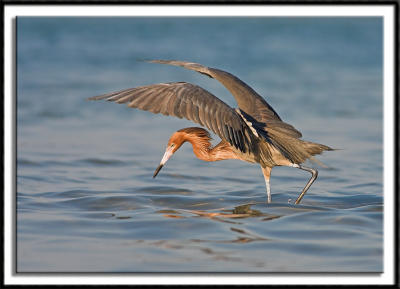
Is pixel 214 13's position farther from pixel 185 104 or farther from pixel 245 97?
pixel 245 97

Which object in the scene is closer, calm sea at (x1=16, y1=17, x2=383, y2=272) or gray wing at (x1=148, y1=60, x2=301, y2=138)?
calm sea at (x1=16, y1=17, x2=383, y2=272)

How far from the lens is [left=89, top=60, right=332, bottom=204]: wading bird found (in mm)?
5473

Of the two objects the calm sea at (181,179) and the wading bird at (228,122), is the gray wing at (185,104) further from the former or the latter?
the calm sea at (181,179)

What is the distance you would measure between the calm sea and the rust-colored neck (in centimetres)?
44

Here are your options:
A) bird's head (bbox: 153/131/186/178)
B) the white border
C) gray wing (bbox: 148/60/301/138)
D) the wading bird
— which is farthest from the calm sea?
gray wing (bbox: 148/60/301/138)

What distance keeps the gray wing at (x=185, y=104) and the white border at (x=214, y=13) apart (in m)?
0.66

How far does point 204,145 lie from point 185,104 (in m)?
1.53

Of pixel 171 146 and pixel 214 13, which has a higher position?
pixel 214 13

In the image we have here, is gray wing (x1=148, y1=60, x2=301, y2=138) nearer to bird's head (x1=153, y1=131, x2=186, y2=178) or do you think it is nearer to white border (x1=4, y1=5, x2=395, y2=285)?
bird's head (x1=153, y1=131, x2=186, y2=178)

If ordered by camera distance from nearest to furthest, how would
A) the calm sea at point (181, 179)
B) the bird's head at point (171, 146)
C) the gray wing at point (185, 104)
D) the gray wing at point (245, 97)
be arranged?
the calm sea at point (181, 179) < the gray wing at point (185, 104) < the gray wing at point (245, 97) < the bird's head at point (171, 146)

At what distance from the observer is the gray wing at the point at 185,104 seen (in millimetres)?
5410

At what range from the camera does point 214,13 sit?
5.41 metres


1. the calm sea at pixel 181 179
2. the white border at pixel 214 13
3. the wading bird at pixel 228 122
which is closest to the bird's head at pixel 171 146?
the wading bird at pixel 228 122

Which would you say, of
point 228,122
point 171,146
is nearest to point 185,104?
point 228,122
